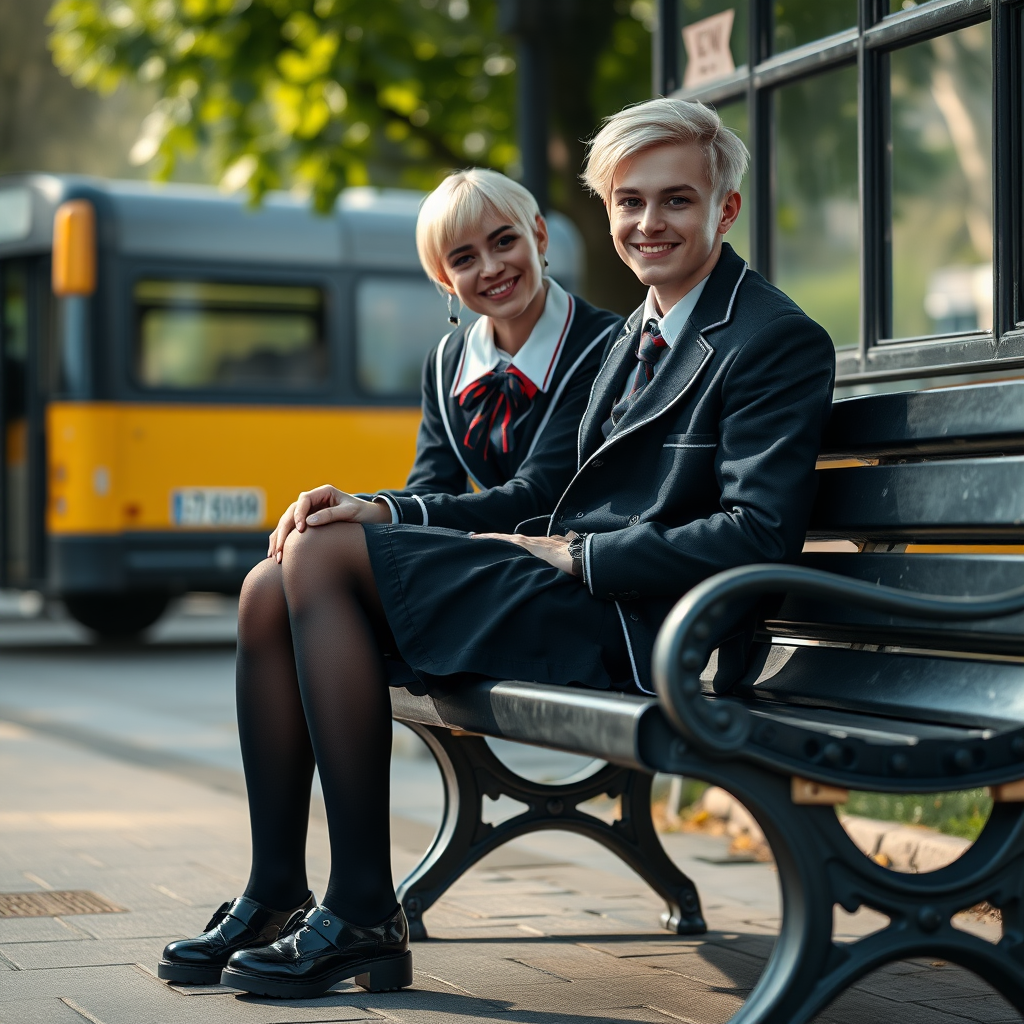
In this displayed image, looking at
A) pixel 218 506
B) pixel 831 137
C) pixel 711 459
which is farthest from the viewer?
pixel 218 506

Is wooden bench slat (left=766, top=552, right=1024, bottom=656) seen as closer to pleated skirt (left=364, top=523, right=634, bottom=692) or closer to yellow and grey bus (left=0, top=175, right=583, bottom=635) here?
pleated skirt (left=364, top=523, right=634, bottom=692)

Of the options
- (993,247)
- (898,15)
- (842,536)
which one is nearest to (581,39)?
(898,15)

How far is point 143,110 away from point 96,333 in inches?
674

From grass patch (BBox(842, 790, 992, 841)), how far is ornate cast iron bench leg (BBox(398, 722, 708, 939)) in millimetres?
778

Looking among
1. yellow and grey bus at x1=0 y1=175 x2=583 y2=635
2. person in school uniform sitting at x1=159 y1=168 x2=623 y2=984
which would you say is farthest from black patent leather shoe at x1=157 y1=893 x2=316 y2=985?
yellow and grey bus at x1=0 y1=175 x2=583 y2=635

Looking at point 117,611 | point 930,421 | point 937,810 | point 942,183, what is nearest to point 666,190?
point 930,421

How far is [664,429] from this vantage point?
3236 mm

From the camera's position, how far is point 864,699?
310cm

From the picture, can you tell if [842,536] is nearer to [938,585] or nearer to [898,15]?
[938,585]

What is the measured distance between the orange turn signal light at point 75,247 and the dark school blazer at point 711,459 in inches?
357

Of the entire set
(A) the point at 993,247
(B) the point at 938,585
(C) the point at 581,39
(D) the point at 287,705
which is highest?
(C) the point at 581,39

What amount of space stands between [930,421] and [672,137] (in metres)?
0.67

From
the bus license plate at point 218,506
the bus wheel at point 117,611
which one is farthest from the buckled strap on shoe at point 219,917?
the bus wheel at point 117,611

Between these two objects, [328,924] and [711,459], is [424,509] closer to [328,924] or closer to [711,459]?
[711,459]
